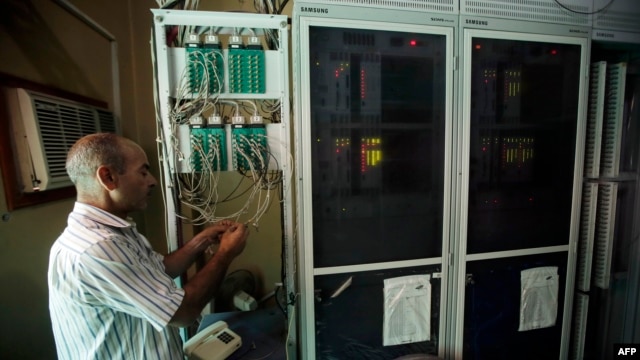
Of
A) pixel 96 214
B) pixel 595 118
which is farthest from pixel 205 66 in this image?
pixel 595 118

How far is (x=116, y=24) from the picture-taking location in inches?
72.8

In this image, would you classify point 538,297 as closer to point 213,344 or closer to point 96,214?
point 213,344

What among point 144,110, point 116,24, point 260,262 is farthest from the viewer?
point 260,262

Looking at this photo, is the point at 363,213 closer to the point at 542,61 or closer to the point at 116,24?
the point at 542,61

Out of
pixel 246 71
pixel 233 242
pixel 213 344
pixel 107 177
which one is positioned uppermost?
pixel 246 71

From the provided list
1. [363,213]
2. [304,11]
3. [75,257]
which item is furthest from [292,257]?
[304,11]

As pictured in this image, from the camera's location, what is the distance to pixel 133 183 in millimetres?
927

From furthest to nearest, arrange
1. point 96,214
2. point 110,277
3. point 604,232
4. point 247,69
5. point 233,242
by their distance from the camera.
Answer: point 604,232 → point 247,69 → point 233,242 → point 96,214 → point 110,277

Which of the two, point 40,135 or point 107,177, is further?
point 40,135

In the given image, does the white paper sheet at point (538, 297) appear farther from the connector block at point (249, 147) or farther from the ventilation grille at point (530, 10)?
the connector block at point (249, 147)

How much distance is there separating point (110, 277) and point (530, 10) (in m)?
2.02

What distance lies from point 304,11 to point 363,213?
913mm

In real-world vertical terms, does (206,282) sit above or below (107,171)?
below

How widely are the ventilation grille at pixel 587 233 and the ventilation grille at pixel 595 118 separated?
10 cm
